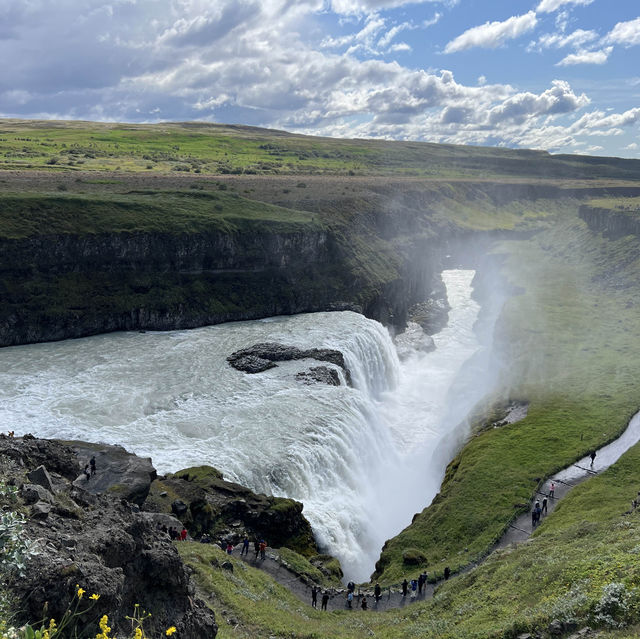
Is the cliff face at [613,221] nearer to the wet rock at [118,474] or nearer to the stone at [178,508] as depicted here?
the stone at [178,508]

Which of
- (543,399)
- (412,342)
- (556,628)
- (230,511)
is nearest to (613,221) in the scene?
(412,342)

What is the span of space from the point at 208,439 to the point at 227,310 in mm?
33372

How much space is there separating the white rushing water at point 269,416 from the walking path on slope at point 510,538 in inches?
290

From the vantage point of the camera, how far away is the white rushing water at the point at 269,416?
4222 centimetres

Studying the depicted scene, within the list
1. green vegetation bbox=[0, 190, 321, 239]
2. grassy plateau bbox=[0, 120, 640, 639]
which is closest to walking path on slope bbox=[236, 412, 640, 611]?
grassy plateau bbox=[0, 120, 640, 639]

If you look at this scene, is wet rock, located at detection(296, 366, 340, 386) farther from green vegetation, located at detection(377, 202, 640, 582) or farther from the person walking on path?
the person walking on path

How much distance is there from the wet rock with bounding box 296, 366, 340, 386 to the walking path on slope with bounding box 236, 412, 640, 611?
2266 cm

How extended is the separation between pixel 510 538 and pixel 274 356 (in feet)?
108

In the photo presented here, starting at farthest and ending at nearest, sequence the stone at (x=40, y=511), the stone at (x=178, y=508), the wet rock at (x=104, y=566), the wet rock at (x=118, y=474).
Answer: the stone at (x=178, y=508)
the wet rock at (x=118, y=474)
the stone at (x=40, y=511)
the wet rock at (x=104, y=566)

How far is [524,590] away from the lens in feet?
70.8

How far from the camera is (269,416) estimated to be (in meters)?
49.2

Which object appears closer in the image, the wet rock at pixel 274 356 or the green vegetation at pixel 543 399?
Result: the green vegetation at pixel 543 399

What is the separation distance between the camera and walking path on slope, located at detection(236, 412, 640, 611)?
100ft

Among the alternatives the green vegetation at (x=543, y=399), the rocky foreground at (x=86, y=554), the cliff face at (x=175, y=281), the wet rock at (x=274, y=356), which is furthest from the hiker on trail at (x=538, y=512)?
the cliff face at (x=175, y=281)
